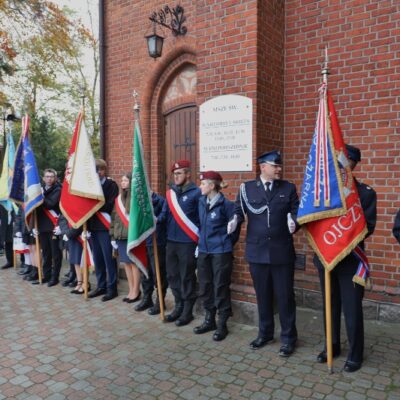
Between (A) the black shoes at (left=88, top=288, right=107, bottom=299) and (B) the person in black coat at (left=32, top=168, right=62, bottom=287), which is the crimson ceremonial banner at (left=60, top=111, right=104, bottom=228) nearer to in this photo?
(B) the person in black coat at (left=32, top=168, right=62, bottom=287)

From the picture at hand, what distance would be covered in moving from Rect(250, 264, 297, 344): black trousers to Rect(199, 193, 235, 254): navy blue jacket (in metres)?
0.39

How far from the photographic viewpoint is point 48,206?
21.4 ft

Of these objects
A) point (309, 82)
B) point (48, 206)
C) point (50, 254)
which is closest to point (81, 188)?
point (48, 206)

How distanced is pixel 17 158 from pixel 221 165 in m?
3.87

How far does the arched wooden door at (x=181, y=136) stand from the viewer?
6.47 m

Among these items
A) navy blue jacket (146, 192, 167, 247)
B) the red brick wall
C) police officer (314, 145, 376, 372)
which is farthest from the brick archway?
police officer (314, 145, 376, 372)

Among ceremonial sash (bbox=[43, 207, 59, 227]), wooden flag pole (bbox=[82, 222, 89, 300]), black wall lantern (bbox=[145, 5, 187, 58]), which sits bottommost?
wooden flag pole (bbox=[82, 222, 89, 300])

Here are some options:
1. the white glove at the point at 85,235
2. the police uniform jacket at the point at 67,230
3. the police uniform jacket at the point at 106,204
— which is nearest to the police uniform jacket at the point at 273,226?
the police uniform jacket at the point at 106,204

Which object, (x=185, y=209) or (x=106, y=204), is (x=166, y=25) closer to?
(x=106, y=204)

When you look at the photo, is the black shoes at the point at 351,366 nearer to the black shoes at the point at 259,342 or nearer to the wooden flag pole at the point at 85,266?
the black shoes at the point at 259,342

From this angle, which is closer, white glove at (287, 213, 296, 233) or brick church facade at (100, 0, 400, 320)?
white glove at (287, 213, 296, 233)

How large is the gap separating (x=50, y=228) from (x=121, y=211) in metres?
1.78

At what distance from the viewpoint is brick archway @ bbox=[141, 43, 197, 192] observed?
668 cm

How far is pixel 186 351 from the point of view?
3.92 m
